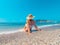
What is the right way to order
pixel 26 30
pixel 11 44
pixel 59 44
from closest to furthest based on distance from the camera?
pixel 59 44
pixel 11 44
pixel 26 30

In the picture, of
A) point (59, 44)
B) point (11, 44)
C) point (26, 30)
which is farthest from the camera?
point (26, 30)

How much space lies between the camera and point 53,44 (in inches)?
170

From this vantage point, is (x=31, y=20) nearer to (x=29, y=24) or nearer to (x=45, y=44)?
(x=29, y=24)

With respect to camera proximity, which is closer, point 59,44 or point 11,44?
point 59,44

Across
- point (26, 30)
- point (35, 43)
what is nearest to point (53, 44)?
point (35, 43)

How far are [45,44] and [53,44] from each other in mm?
212

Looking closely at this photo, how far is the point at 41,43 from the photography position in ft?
14.8

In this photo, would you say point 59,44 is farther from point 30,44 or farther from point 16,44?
point 16,44

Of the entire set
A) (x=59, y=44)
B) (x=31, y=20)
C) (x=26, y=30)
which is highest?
(x=31, y=20)

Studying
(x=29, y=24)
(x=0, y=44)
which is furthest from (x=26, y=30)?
(x=0, y=44)

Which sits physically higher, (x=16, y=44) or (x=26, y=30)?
(x=26, y=30)

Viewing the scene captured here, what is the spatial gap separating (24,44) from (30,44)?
17 centimetres

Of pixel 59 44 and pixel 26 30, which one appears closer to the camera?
pixel 59 44

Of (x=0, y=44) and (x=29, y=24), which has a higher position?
(x=29, y=24)
